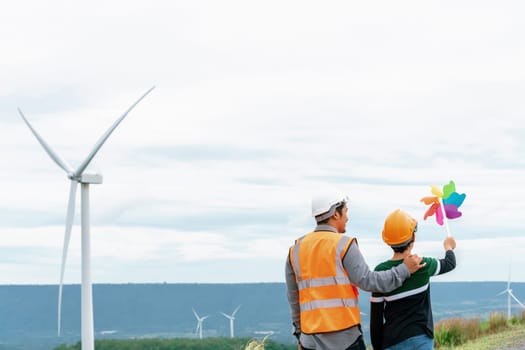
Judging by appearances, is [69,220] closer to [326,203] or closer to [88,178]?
[88,178]

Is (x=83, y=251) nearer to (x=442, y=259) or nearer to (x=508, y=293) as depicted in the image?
(x=442, y=259)

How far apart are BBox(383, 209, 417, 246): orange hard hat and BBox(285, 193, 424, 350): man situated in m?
0.17

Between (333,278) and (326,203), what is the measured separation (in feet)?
1.93

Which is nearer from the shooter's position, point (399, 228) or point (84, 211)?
point (399, 228)

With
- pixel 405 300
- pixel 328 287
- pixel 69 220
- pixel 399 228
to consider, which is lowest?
pixel 405 300

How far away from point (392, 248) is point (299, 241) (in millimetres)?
721

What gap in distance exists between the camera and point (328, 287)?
25.3 feet

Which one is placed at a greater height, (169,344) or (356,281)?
(356,281)

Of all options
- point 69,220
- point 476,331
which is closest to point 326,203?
point 476,331

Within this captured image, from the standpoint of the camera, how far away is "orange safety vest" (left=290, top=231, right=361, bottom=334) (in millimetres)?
7691

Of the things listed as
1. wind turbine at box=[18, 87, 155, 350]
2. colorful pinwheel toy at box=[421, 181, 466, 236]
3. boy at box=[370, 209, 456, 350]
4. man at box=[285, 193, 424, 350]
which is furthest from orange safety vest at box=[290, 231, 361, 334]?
wind turbine at box=[18, 87, 155, 350]

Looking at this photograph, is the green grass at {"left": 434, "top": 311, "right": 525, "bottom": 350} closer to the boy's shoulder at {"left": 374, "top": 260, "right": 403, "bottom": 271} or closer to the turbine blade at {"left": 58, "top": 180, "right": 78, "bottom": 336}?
the turbine blade at {"left": 58, "top": 180, "right": 78, "bottom": 336}

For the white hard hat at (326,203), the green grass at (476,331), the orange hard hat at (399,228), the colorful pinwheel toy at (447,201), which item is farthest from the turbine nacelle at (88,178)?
the orange hard hat at (399,228)

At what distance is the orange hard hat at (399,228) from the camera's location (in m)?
7.84
